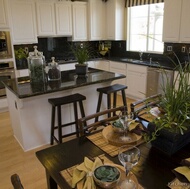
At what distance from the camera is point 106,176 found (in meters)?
→ 1.10

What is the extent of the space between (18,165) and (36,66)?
4.24ft

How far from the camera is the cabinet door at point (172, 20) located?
3955 millimetres

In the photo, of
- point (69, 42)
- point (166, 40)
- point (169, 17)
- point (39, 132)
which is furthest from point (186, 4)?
point (39, 132)

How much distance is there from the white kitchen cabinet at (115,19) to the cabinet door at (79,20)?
64 centimetres

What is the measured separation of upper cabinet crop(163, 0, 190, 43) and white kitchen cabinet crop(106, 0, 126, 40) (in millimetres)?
1393

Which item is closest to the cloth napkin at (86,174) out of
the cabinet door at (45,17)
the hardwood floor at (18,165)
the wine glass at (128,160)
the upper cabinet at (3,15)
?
the wine glass at (128,160)

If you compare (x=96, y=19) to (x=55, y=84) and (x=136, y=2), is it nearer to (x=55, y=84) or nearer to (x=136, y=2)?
(x=136, y=2)

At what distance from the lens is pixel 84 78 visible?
3070 mm

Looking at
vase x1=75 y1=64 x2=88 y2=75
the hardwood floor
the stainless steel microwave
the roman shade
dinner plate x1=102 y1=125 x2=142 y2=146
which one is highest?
the roman shade

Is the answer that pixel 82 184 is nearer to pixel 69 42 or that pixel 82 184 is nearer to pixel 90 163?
pixel 90 163

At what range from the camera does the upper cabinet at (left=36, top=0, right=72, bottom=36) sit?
4.63 metres

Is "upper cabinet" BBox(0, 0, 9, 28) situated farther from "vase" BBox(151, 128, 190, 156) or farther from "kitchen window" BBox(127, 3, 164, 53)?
"vase" BBox(151, 128, 190, 156)

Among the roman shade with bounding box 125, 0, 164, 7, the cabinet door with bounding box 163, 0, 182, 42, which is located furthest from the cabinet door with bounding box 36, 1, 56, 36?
the cabinet door with bounding box 163, 0, 182, 42

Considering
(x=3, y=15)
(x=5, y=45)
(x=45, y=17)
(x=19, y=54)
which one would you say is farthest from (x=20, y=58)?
(x=45, y=17)
